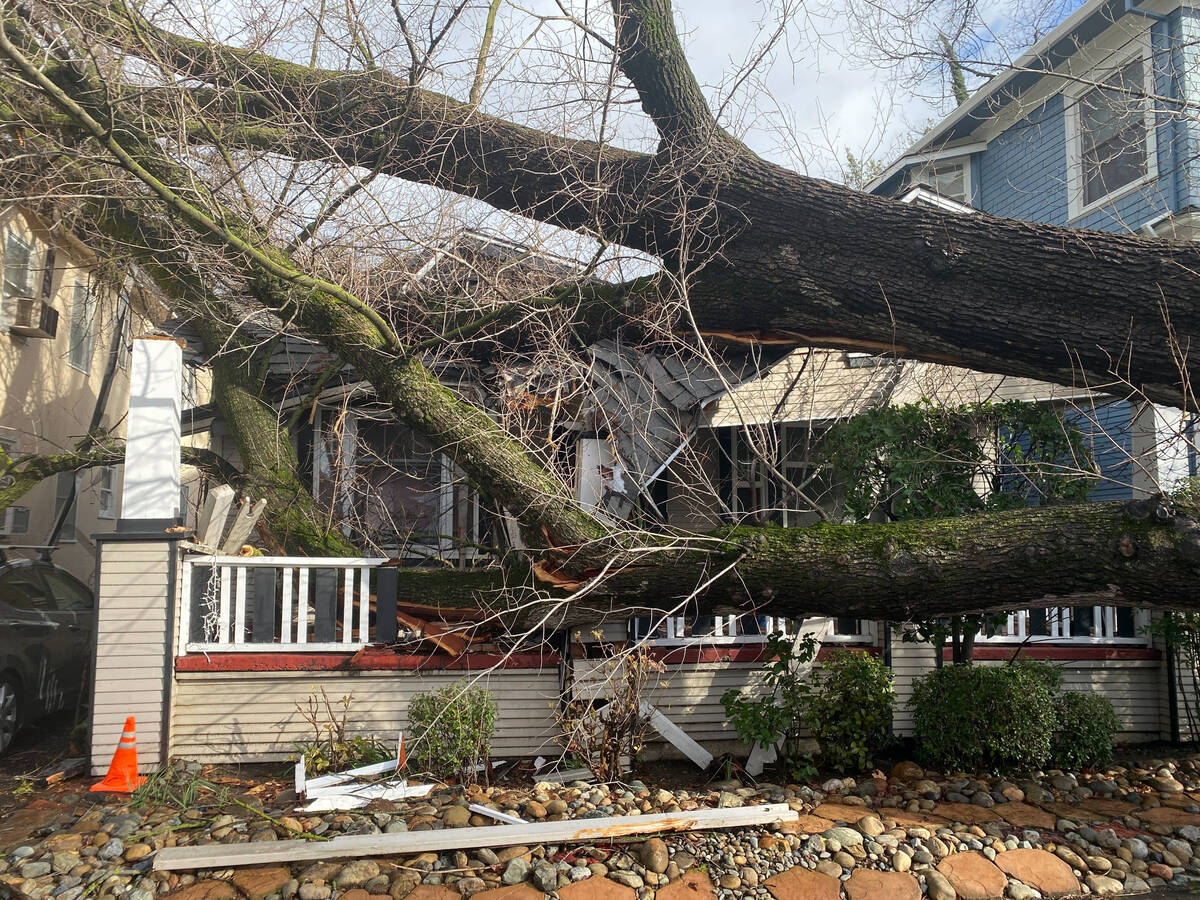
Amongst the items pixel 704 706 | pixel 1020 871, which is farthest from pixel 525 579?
pixel 1020 871

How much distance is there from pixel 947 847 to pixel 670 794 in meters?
1.75

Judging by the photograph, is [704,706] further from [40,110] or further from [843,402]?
[40,110]

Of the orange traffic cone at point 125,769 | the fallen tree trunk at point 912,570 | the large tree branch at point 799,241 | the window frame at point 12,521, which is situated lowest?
the orange traffic cone at point 125,769

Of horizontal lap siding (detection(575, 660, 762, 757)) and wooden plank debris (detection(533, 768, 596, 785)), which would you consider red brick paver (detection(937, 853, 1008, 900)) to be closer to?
horizontal lap siding (detection(575, 660, 762, 757))

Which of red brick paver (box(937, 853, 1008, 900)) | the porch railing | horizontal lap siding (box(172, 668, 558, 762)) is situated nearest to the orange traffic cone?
horizontal lap siding (box(172, 668, 558, 762))

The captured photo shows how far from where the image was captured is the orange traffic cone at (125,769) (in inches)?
220

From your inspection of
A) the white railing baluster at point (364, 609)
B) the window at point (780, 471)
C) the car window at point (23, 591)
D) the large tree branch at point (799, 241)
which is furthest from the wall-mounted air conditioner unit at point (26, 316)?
the window at point (780, 471)

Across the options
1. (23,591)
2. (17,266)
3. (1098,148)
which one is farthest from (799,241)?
(17,266)

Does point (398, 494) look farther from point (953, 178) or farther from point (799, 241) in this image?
point (953, 178)

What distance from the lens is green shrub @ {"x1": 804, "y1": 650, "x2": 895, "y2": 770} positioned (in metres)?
6.46

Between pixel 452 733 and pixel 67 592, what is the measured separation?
4.76 m

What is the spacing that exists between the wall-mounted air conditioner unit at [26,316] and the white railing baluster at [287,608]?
6.89 meters

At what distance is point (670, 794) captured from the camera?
5688 mm

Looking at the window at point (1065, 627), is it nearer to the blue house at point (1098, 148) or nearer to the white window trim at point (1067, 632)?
the white window trim at point (1067, 632)
